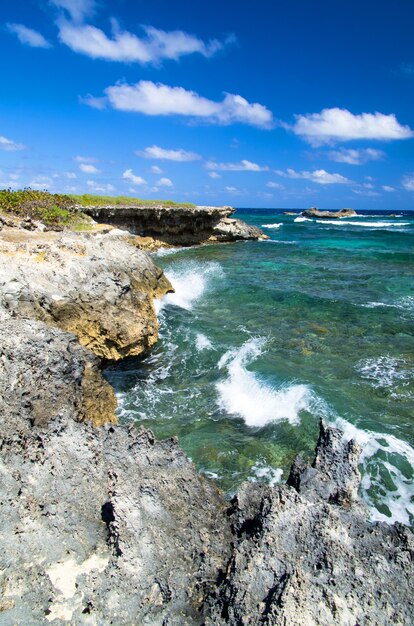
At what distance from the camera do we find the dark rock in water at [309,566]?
11.4 feet

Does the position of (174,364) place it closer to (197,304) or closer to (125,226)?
(197,304)

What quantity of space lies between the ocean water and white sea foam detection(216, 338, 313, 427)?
0.08 feet

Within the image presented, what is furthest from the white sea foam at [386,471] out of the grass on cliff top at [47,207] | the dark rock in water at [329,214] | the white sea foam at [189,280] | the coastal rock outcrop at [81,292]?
the dark rock in water at [329,214]

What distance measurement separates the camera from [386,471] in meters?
7.82

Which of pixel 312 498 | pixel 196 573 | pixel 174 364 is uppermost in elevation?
pixel 312 498

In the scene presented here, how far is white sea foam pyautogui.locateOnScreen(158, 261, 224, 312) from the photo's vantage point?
19109 millimetres

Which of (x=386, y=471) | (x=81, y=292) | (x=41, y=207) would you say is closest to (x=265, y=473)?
(x=386, y=471)

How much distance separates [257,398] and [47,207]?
2907cm

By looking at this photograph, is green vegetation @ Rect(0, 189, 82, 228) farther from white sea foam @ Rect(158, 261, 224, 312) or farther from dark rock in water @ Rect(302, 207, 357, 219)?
dark rock in water @ Rect(302, 207, 357, 219)

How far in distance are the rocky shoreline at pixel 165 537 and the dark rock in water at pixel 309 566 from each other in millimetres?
11

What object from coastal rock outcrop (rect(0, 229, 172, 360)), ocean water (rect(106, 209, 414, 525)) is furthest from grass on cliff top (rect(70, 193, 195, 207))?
coastal rock outcrop (rect(0, 229, 172, 360))

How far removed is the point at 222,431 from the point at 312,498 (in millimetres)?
4434

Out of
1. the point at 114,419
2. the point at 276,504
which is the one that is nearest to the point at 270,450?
the point at 114,419

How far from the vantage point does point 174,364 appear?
12734 mm
